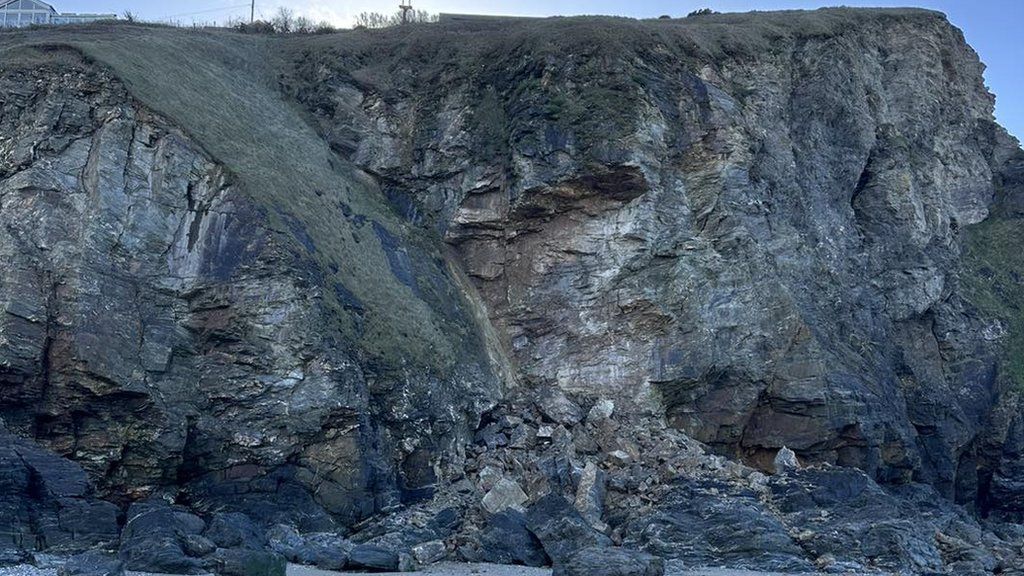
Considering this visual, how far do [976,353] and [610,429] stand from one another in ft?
52.6

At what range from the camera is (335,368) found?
27125 millimetres

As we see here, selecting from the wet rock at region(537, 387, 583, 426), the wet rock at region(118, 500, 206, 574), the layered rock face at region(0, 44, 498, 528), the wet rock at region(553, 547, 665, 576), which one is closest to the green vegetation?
the wet rock at region(537, 387, 583, 426)

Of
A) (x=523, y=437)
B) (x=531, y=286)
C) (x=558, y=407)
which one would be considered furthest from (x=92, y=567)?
(x=531, y=286)

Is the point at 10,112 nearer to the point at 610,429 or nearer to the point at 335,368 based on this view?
the point at 335,368

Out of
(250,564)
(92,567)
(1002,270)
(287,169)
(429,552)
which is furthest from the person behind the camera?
(1002,270)

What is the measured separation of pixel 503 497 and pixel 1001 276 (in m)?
26.0

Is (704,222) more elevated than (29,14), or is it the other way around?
(29,14)

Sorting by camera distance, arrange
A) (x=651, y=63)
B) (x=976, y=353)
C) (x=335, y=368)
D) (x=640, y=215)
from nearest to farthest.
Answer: (x=335, y=368) < (x=640, y=215) < (x=651, y=63) < (x=976, y=353)

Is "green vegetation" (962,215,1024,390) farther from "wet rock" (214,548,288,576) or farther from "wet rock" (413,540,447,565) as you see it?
"wet rock" (214,548,288,576)

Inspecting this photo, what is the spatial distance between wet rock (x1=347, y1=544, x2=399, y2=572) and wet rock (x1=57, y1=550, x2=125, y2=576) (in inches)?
185

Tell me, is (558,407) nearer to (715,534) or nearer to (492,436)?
(492,436)

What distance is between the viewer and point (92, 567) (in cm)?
2002

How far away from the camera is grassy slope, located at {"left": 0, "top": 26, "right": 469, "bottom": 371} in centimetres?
2959

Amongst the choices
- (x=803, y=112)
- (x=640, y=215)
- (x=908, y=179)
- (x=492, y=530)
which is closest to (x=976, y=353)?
(x=908, y=179)
